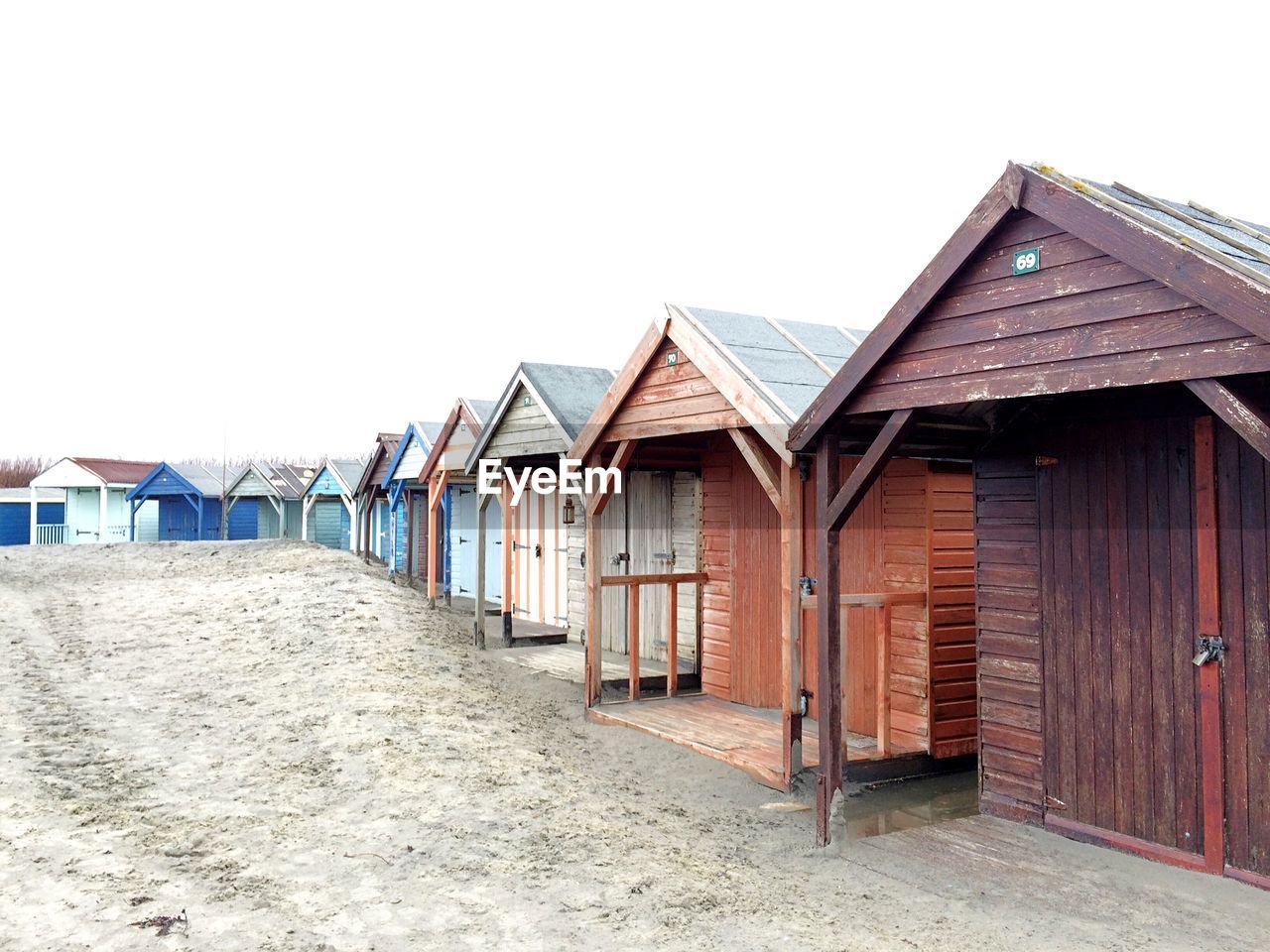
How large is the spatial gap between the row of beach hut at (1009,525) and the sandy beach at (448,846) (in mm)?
537

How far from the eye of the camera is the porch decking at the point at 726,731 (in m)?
7.23

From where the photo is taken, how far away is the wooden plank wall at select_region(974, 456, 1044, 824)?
5.85 metres

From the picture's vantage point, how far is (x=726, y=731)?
8219mm

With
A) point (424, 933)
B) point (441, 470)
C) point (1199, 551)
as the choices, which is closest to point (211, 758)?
point (424, 933)

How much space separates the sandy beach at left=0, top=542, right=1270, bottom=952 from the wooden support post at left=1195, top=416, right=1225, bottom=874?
0.26 m

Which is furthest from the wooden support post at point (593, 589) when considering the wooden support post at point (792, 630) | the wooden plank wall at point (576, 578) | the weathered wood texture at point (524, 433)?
the wooden plank wall at point (576, 578)

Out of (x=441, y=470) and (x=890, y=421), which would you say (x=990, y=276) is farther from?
(x=441, y=470)

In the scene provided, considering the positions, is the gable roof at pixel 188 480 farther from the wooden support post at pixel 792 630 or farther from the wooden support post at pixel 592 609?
the wooden support post at pixel 792 630

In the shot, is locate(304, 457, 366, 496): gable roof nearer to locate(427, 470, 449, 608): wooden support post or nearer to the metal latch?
locate(427, 470, 449, 608): wooden support post

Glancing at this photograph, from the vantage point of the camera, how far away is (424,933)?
14.3 feet

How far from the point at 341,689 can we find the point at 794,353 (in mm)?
5271

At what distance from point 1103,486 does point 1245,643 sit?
1098 mm

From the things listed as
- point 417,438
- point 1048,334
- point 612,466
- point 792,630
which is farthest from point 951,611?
point 417,438

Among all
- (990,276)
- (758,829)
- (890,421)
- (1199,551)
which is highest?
(990,276)
